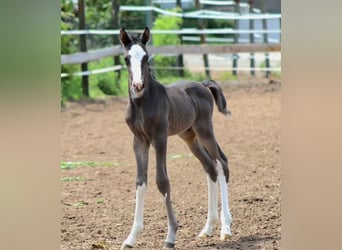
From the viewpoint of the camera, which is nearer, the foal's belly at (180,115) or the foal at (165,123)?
the foal at (165,123)

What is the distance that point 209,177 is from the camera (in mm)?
5598

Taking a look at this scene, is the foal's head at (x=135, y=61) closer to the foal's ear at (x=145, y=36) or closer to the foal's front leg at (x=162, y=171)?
the foal's ear at (x=145, y=36)

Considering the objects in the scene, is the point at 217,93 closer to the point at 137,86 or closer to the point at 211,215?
the point at 211,215

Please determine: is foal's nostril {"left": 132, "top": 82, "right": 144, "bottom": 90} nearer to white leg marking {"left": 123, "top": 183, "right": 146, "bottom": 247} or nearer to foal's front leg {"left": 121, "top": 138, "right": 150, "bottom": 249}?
foal's front leg {"left": 121, "top": 138, "right": 150, "bottom": 249}

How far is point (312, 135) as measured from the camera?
296 cm

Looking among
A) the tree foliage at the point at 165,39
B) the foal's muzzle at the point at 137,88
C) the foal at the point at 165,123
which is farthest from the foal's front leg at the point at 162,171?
the tree foliage at the point at 165,39

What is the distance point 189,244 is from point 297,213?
2263mm

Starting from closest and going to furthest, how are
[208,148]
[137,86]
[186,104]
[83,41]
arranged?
[137,86], [186,104], [208,148], [83,41]

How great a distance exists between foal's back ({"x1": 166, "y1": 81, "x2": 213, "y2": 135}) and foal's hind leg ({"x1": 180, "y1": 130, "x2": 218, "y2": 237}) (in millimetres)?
194

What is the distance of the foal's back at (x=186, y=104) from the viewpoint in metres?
5.27

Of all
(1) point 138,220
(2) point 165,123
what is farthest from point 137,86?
(1) point 138,220

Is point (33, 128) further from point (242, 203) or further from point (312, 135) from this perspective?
point (242, 203)

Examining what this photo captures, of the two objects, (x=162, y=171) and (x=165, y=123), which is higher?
(x=165, y=123)

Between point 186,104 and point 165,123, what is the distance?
1.34 ft
